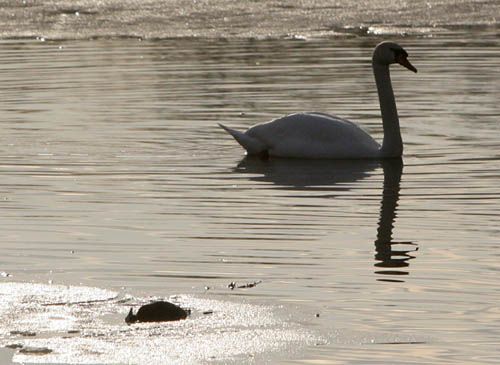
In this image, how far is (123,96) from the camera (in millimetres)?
16500

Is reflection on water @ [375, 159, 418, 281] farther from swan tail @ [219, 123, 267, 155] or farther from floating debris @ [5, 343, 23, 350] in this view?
floating debris @ [5, 343, 23, 350]

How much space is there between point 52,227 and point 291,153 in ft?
12.7

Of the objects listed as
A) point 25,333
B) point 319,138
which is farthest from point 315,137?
point 25,333

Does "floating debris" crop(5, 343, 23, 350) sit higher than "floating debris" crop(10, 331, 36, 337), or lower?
higher

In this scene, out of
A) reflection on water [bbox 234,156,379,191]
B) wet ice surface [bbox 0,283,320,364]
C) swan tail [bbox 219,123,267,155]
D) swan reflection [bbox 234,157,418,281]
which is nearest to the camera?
wet ice surface [bbox 0,283,320,364]

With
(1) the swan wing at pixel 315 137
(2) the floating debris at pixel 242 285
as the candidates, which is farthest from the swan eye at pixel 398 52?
(2) the floating debris at pixel 242 285

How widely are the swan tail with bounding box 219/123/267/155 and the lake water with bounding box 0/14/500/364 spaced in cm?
26

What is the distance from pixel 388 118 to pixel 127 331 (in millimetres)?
6482

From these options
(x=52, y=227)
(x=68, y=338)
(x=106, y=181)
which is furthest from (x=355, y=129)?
(x=68, y=338)

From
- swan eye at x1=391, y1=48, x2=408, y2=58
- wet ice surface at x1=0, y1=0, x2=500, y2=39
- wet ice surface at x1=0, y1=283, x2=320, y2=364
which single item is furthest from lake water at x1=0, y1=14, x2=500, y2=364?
wet ice surface at x1=0, y1=0, x2=500, y2=39

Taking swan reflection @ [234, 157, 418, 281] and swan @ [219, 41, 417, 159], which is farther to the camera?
swan @ [219, 41, 417, 159]

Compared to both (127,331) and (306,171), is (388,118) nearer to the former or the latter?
(306,171)

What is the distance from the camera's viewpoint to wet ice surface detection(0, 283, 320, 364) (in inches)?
250

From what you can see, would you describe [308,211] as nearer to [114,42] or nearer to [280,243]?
[280,243]
